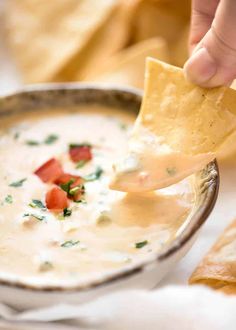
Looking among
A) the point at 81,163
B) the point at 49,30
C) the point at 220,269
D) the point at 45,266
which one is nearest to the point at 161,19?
the point at 49,30

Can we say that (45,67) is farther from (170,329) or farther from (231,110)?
(170,329)

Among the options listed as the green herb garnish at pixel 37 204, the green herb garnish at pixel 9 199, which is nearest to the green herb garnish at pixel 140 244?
the green herb garnish at pixel 37 204

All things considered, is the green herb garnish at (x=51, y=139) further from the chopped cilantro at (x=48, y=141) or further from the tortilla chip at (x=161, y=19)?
the tortilla chip at (x=161, y=19)

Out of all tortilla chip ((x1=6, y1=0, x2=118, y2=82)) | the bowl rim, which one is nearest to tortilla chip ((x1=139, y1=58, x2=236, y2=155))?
the bowl rim

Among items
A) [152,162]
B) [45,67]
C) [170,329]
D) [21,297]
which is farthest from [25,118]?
[170,329]

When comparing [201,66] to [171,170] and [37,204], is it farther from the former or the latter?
[37,204]
